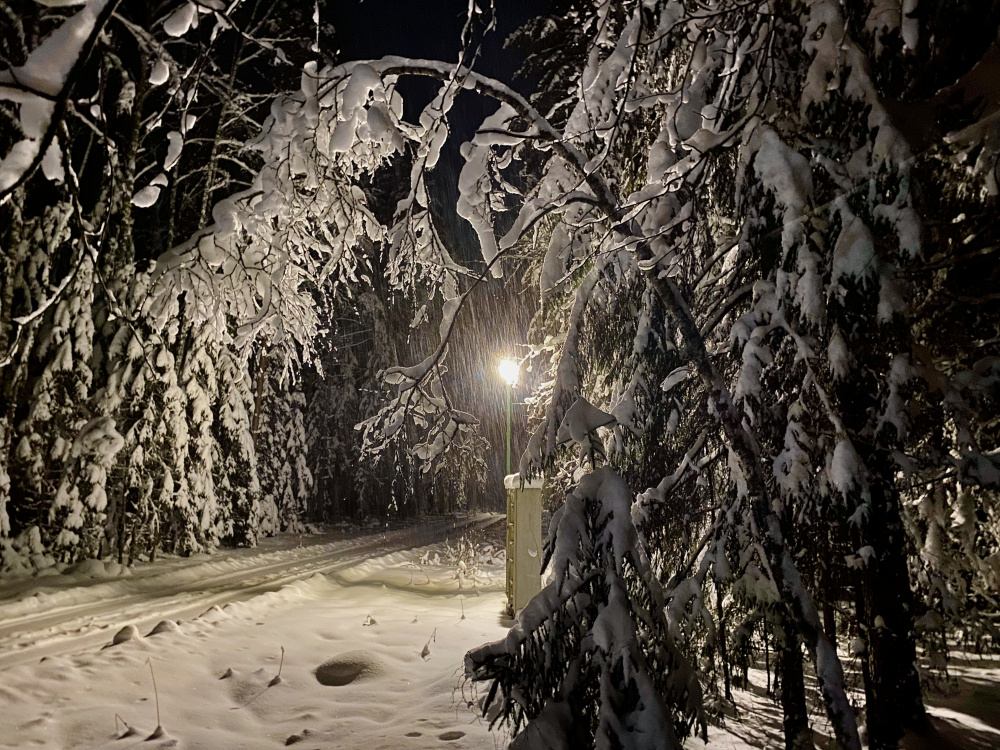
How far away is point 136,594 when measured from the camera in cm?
922

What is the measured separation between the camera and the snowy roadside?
4488 millimetres

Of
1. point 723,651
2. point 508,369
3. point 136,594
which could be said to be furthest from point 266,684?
point 136,594

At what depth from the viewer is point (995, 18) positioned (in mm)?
2598

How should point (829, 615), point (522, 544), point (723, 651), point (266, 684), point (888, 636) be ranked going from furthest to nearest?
point (522, 544) → point (266, 684) → point (829, 615) → point (888, 636) → point (723, 651)

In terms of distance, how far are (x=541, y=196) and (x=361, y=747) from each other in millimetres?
4147

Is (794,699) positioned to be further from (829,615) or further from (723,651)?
(829,615)

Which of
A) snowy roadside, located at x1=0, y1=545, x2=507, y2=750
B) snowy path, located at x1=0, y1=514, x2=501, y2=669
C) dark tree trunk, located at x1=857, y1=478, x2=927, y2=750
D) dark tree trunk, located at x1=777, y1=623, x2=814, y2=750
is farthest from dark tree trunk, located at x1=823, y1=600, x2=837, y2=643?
snowy path, located at x1=0, y1=514, x2=501, y2=669

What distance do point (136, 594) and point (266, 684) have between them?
16.6 feet

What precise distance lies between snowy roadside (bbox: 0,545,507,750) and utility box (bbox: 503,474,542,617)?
0.48 m

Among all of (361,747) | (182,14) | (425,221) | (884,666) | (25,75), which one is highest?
(425,221)

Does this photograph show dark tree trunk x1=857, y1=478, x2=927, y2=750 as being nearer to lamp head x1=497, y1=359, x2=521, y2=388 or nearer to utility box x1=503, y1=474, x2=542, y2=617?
utility box x1=503, y1=474, x2=542, y2=617

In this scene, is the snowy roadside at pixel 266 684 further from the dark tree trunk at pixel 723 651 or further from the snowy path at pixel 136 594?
the dark tree trunk at pixel 723 651

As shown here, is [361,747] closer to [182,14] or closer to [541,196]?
[541,196]

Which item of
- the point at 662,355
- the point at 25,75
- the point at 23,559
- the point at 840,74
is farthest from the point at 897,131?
the point at 23,559
